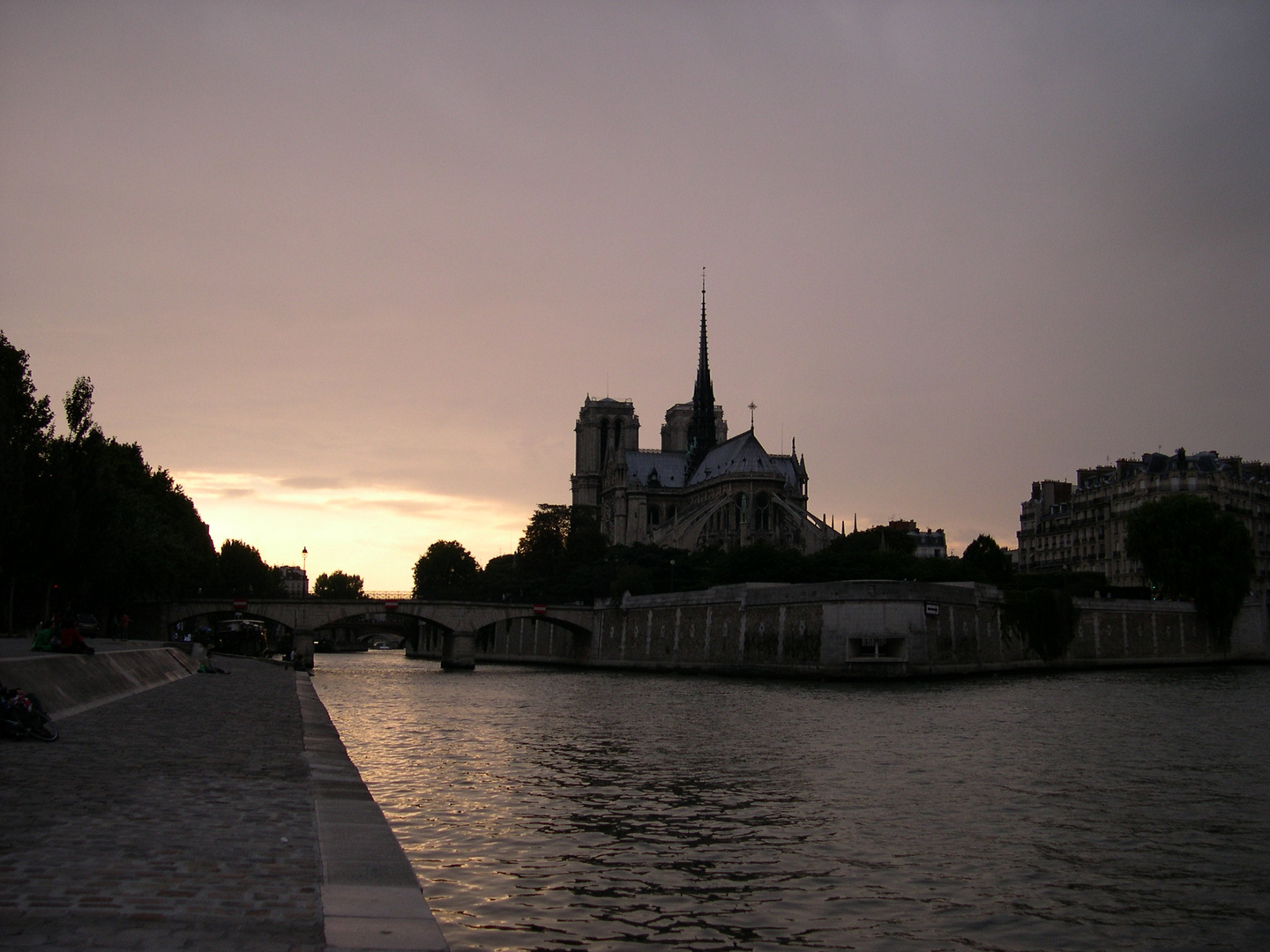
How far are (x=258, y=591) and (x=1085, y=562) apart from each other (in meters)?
73.2

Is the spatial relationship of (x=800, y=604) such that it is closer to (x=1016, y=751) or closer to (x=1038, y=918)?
(x=1016, y=751)

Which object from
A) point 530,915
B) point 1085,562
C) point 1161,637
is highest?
point 1085,562

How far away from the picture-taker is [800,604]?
60.1 metres

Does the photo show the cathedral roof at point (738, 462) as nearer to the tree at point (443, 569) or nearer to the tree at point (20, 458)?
the tree at point (443, 569)

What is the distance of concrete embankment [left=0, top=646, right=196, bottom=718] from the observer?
19.0 meters

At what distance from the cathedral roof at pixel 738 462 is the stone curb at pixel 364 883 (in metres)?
111

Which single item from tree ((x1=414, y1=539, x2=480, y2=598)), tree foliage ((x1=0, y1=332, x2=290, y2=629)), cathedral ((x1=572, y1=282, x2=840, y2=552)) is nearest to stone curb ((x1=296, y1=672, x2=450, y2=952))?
tree foliage ((x1=0, y1=332, x2=290, y2=629))

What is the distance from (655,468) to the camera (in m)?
148

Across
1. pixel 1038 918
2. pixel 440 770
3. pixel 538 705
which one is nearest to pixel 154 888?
pixel 1038 918

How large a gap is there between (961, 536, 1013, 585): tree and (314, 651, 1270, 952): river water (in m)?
52.1

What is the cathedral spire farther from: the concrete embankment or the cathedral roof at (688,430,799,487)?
the concrete embankment

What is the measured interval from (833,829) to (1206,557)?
231 ft

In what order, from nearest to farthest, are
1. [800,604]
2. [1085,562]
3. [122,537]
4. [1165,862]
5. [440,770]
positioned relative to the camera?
[1165,862] < [440,770] < [122,537] < [800,604] < [1085,562]

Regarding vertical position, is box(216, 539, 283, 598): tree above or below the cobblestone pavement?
above
